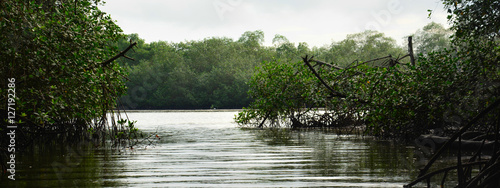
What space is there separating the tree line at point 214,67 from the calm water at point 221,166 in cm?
5011

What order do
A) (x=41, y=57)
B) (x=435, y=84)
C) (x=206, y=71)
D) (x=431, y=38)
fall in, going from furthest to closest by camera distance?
(x=206, y=71), (x=431, y=38), (x=435, y=84), (x=41, y=57)

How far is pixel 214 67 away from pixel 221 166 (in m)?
61.0

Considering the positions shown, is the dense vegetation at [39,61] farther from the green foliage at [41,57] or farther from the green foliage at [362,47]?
the green foliage at [362,47]

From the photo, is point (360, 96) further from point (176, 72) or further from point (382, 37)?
point (382, 37)

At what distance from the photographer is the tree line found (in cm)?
6438

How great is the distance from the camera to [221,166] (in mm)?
7715

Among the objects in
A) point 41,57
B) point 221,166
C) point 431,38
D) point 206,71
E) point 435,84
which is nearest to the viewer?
point 41,57

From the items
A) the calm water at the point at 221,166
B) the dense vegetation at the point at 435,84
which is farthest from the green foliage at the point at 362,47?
the calm water at the point at 221,166

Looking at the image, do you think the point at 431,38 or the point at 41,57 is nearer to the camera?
the point at 41,57

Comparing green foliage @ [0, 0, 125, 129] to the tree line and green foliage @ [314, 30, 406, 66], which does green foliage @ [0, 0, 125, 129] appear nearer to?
the tree line

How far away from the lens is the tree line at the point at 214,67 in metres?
64.4

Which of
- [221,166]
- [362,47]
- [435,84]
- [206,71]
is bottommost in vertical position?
[221,166]

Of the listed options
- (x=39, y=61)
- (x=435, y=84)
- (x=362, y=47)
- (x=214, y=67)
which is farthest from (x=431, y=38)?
(x=39, y=61)

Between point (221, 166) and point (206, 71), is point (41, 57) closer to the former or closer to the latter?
point (221, 166)
